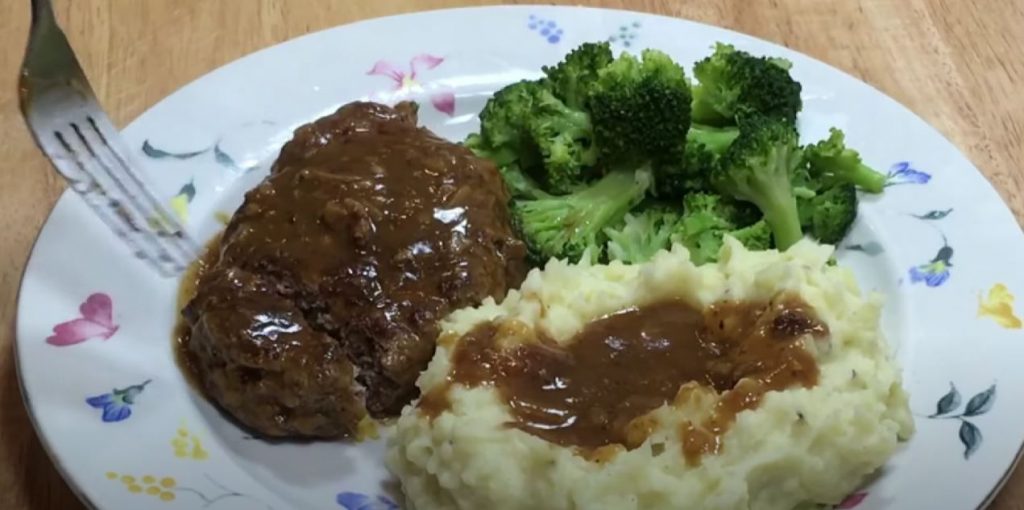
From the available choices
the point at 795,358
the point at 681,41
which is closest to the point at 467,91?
the point at 681,41

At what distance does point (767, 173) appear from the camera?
433cm

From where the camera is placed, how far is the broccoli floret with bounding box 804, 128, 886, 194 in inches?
177

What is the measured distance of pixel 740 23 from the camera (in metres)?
5.77

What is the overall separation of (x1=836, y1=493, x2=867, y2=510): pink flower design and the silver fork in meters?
2.49

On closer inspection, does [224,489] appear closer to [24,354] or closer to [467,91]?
[24,354]

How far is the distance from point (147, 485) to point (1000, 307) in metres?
2.92

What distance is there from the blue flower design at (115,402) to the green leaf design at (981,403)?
2691 mm

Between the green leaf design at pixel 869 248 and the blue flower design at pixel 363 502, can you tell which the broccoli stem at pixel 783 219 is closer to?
the green leaf design at pixel 869 248

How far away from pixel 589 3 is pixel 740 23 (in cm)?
80

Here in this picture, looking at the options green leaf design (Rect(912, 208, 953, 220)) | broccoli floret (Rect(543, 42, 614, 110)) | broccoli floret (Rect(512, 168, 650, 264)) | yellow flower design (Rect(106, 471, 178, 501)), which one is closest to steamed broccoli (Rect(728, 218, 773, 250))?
broccoli floret (Rect(512, 168, 650, 264))

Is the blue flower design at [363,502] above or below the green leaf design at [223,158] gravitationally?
below

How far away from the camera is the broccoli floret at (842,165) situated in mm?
4496

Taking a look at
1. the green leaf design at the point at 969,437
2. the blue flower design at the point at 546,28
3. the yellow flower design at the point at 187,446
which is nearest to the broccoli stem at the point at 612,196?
the blue flower design at the point at 546,28

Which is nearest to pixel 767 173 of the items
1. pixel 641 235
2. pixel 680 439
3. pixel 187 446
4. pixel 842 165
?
pixel 842 165
